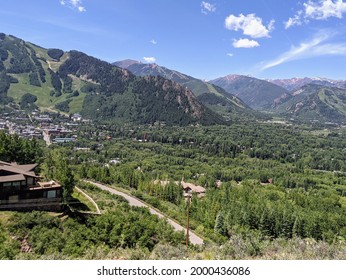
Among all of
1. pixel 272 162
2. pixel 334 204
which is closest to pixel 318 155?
pixel 272 162

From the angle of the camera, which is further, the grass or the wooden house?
the grass

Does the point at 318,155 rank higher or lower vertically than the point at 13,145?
lower

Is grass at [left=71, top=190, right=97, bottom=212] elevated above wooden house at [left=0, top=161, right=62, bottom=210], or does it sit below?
below

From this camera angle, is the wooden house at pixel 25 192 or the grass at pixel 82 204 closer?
the wooden house at pixel 25 192

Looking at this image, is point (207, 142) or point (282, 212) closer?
point (282, 212)

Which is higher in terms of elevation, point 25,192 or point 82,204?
point 25,192

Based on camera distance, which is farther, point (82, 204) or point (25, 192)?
point (82, 204)

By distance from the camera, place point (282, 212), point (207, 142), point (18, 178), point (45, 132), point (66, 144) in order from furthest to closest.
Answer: point (207, 142), point (45, 132), point (66, 144), point (282, 212), point (18, 178)

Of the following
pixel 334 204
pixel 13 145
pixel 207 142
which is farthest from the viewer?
pixel 207 142

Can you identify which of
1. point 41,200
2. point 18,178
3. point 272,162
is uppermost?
point 18,178

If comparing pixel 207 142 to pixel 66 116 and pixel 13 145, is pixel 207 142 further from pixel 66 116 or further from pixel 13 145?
pixel 13 145

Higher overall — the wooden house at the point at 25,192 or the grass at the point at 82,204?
the wooden house at the point at 25,192
